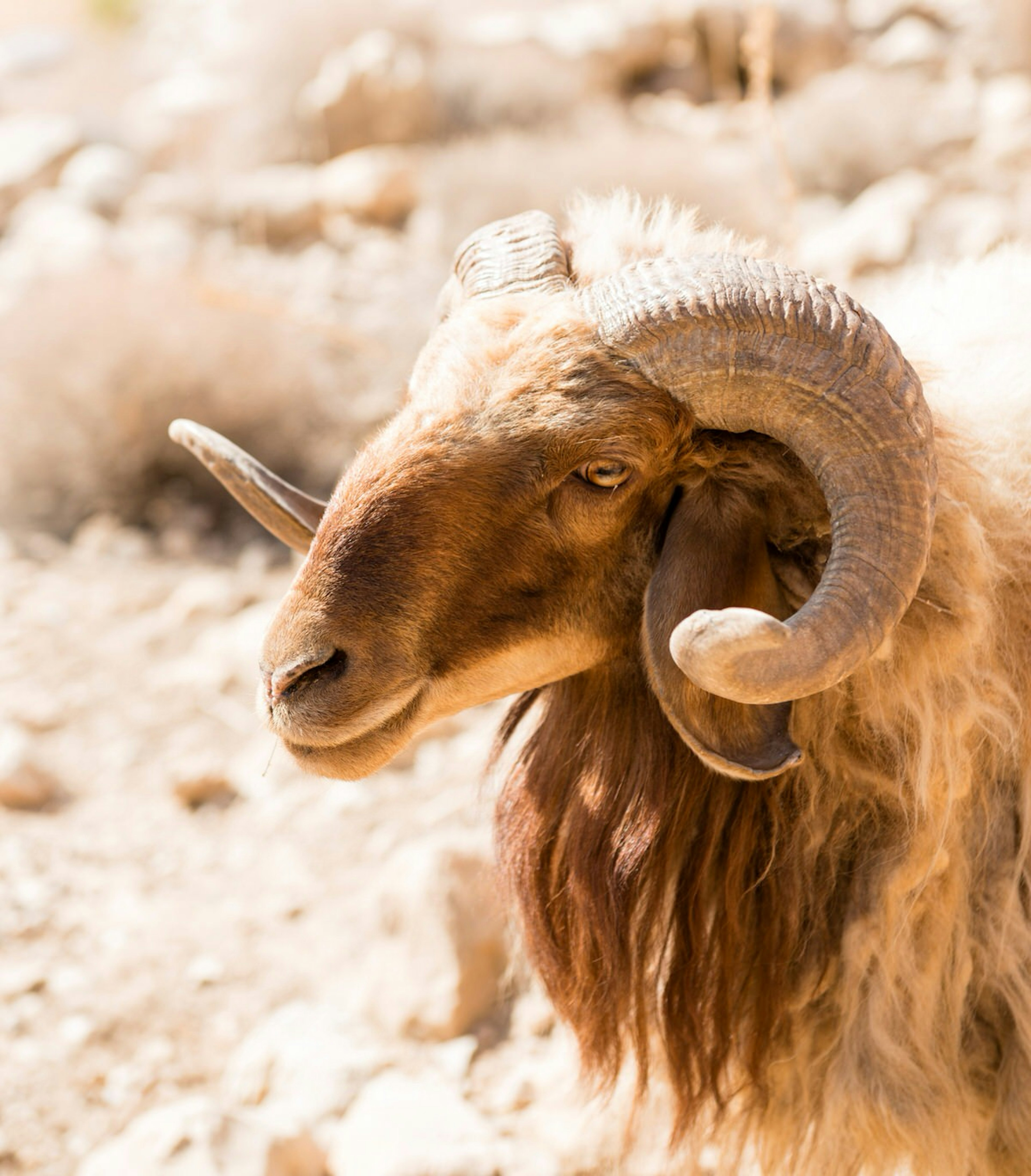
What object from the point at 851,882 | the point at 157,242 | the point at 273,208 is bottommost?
the point at 273,208

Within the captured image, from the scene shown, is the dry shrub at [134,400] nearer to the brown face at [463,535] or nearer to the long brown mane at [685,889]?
the long brown mane at [685,889]

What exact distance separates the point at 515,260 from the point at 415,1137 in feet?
6.86

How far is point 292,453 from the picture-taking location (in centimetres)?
736

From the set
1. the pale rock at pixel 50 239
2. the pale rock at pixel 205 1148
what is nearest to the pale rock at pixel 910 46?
the pale rock at pixel 50 239

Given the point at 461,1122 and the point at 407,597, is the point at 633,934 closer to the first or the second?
the point at 461,1122

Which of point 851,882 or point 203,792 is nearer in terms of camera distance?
point 851,882

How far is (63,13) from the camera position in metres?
33.0

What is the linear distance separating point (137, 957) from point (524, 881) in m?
1.61

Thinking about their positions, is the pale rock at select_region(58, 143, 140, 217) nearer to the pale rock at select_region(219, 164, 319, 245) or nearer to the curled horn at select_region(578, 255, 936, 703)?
the pale rock at select_region(219, 164, 319, 245)

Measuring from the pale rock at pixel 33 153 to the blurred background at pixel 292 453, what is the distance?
0.17 ft

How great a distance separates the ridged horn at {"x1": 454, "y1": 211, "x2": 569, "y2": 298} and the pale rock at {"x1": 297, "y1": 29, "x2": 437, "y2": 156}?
33.7 feet

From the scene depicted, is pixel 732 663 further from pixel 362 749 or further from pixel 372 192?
pixel 372 192

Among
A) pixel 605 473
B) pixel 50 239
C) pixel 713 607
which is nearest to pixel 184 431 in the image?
pixel 605 473

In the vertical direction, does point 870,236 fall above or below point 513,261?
below
